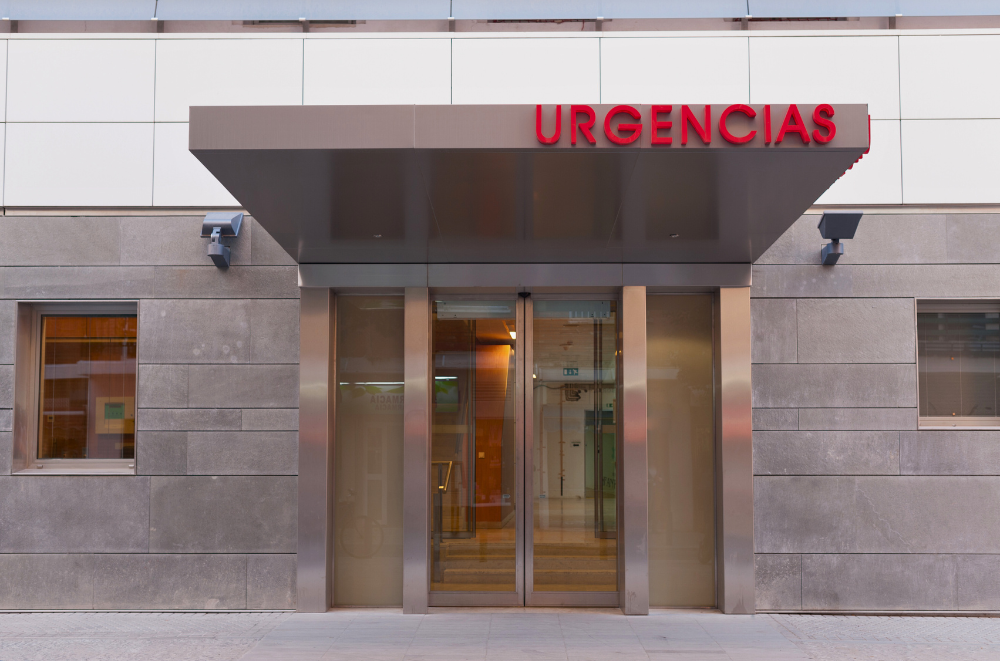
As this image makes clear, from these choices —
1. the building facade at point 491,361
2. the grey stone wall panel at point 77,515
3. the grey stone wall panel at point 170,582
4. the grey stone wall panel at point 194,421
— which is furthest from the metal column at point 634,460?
the grey stone wall panel at point 77,515

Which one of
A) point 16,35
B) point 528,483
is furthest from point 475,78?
point 16,35

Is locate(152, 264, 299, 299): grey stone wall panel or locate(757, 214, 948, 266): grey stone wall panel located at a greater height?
locate(757, 214, 948, 266): grey stone wall panel

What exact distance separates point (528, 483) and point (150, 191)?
5185 mm

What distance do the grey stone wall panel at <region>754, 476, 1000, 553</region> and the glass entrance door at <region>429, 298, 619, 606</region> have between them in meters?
1.70

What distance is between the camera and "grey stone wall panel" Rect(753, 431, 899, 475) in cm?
754

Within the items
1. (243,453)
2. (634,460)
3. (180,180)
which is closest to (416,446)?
(243,453)

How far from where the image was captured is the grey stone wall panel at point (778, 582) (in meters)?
7.46

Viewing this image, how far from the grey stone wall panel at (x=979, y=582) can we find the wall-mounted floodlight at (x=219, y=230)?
821cm

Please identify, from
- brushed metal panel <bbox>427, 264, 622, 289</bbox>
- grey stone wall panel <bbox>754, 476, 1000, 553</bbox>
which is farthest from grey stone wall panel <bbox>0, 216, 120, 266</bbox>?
grey stone wall panel <bbox>754, 476, 1000, 553</bbox>

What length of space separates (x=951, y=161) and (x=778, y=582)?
484 centimetres

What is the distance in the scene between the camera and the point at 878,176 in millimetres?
7820

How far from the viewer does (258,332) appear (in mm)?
7781

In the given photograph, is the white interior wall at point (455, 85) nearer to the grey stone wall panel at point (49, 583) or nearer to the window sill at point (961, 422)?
the window sill at point (961, 422)

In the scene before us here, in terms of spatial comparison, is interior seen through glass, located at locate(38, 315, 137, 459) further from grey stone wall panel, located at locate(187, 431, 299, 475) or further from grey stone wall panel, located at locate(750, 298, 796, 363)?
grey stone wall panel, located at locate(750, 298, 796, 363)
